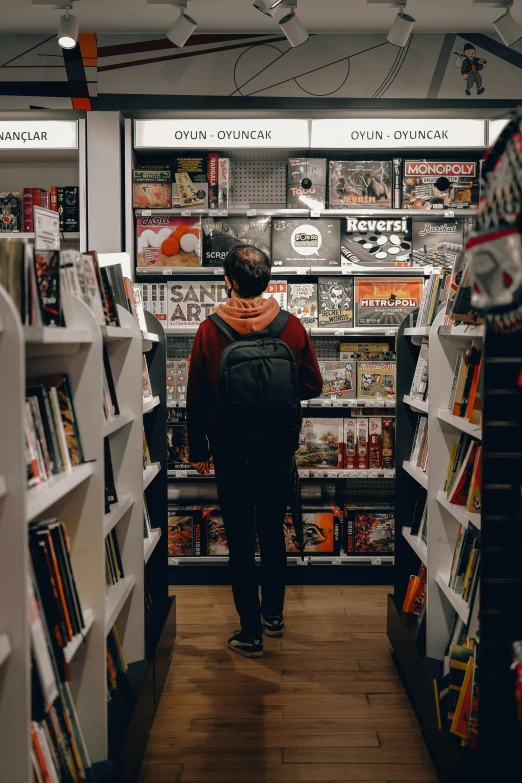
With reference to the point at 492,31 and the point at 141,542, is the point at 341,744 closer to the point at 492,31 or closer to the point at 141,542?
the point at 141,542

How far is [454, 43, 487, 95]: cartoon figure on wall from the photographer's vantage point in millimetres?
4180

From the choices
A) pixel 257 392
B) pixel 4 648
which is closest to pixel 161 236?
pixel 257 392

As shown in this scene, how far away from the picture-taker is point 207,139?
13.3 ft

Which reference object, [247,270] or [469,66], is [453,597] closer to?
[247,270]

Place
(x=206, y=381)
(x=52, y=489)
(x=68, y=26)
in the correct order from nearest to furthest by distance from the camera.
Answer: (x=52, y=489), (x=206, y=381), (x=68, y=26)

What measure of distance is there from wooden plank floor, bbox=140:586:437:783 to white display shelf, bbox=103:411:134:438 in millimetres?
1123

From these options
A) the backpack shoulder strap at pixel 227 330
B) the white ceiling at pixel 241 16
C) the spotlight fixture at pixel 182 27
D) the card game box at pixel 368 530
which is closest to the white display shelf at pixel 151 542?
the backpack shoulder strap at pixel 227 330

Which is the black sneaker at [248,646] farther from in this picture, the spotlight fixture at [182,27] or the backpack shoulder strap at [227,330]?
the spotlight fixture at [182,27]

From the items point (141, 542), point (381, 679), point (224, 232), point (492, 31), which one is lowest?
point (381, 679)

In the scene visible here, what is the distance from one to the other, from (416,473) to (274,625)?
43.5 inches

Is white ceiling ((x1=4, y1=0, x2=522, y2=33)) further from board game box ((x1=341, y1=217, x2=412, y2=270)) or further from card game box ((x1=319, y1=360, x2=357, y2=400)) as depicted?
card game box ((x1=319, y1=360, x2=357, y2=400))

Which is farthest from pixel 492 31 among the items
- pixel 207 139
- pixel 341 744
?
pixel 341 744

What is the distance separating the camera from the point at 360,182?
13.7 ft

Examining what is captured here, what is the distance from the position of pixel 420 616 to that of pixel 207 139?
287cm
